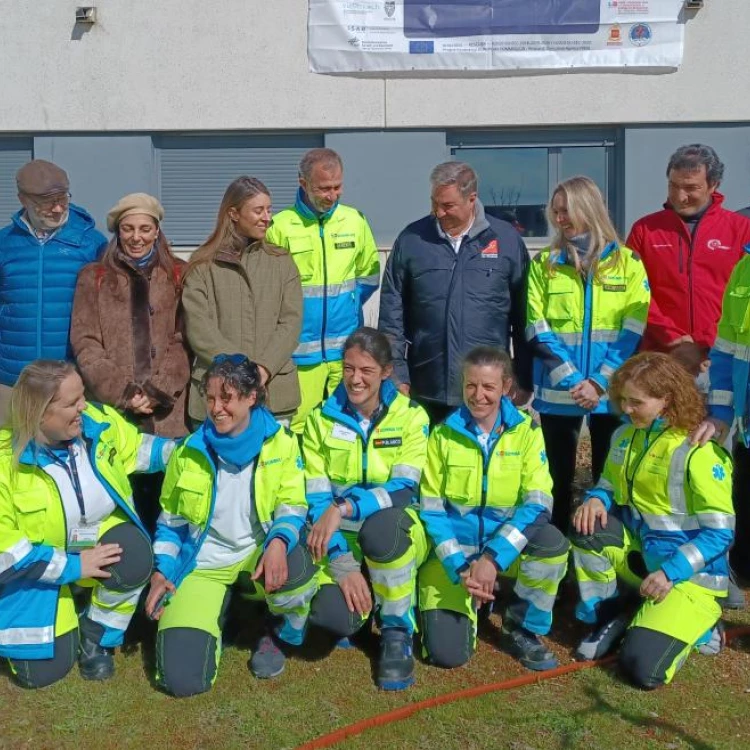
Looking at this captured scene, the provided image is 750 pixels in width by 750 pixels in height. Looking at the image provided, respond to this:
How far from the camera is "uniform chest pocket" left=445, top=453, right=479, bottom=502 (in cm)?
420

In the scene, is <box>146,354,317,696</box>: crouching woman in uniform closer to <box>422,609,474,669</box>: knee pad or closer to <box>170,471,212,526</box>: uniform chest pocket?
<box>170,471,212,526</box>: uniform chest pocket

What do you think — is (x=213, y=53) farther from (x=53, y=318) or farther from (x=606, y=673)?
(x=606, y=673)

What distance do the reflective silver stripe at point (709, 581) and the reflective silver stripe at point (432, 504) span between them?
1115 millimetres

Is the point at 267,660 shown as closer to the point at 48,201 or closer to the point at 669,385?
the point at 669,385

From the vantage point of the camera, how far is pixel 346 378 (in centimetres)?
423

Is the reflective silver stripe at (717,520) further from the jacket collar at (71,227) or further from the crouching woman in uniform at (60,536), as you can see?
the jacket collar at (71,227)

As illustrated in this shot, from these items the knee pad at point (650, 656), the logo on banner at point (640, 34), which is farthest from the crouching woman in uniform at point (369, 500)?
the logo on banner at point (640, 34)

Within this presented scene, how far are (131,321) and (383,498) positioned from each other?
1493 mm

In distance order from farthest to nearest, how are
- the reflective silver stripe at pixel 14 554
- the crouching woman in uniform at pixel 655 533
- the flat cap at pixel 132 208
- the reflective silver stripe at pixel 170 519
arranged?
the flat cap at pixel 132 208 → the reflective silver stripe at pixel 170 519 → the crouching woman in uniform at pixel 655 533 → the reflective silver stripe at pixel 14 554

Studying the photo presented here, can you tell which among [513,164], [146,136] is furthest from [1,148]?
[513,164]

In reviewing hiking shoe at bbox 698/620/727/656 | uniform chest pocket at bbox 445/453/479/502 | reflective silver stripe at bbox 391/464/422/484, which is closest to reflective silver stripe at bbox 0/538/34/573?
reflective silver stripe at bbox 391/464/422/484

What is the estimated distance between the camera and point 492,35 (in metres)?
7.96

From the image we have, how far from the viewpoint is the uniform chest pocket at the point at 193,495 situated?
4.04 metres

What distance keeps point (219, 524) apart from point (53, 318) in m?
1.38
